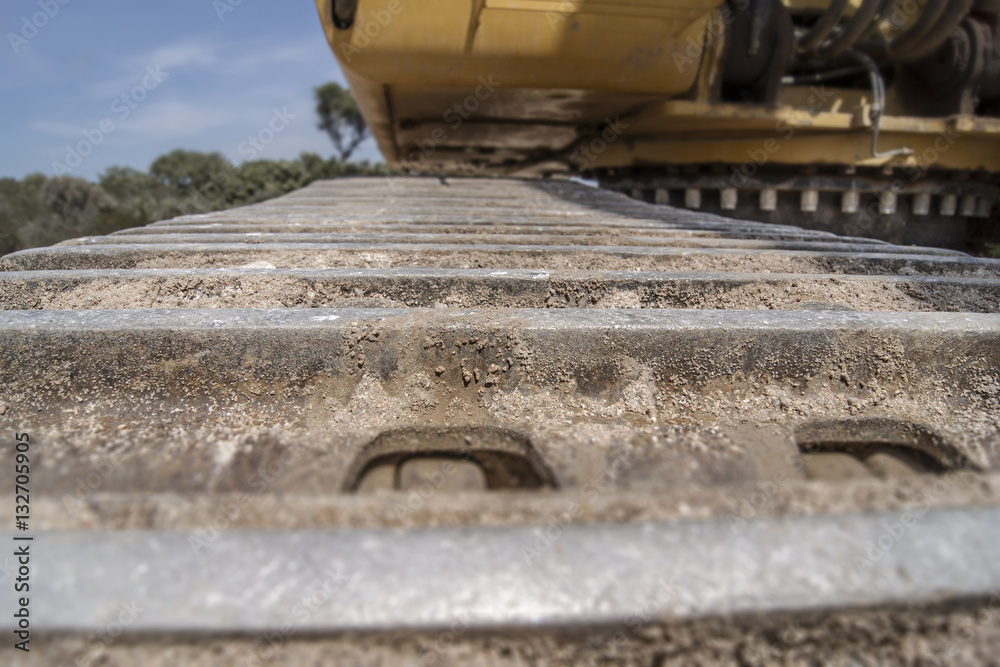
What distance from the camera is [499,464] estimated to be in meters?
0.79

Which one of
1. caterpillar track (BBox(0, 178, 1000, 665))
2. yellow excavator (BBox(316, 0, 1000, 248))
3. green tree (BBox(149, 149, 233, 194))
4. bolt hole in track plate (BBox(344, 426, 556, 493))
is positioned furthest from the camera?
green tree (BBox(149, 149, 233, 194))

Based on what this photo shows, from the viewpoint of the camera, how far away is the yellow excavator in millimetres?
2814

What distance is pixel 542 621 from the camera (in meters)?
0.50

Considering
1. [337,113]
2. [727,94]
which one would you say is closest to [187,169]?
[337,113]

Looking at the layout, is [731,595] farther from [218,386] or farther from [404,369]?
[218,386]

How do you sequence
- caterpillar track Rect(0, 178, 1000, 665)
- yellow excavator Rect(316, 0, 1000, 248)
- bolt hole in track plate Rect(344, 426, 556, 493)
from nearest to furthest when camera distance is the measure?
caterpillar track Rect(0, 178, 1000, 665) → bolt hole in track plate Rect(344, 426, 556, 493) → yellow excavator Rect(316, 0, 1000, 248)

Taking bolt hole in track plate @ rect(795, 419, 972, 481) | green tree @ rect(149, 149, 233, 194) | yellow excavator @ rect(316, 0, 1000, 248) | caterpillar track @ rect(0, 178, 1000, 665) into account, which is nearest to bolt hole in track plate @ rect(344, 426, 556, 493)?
caterpillar track @ rect(0, 178, 1000, 665)

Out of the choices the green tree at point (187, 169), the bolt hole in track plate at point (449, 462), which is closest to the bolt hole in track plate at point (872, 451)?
the bolt hole in track plate at point (449, 462)

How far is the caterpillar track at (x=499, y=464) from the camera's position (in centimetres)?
51

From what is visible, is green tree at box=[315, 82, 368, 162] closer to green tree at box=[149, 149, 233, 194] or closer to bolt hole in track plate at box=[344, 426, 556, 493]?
green tree at box=[149, 149, 233, 194]

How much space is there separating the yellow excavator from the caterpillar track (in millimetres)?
1869

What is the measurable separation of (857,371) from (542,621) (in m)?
0.78

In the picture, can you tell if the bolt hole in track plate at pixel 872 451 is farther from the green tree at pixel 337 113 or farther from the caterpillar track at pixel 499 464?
the green tree at pixel 337 113

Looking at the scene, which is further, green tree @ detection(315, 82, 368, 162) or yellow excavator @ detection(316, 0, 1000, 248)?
green tree @ detection(315, 82, 368, 162)
